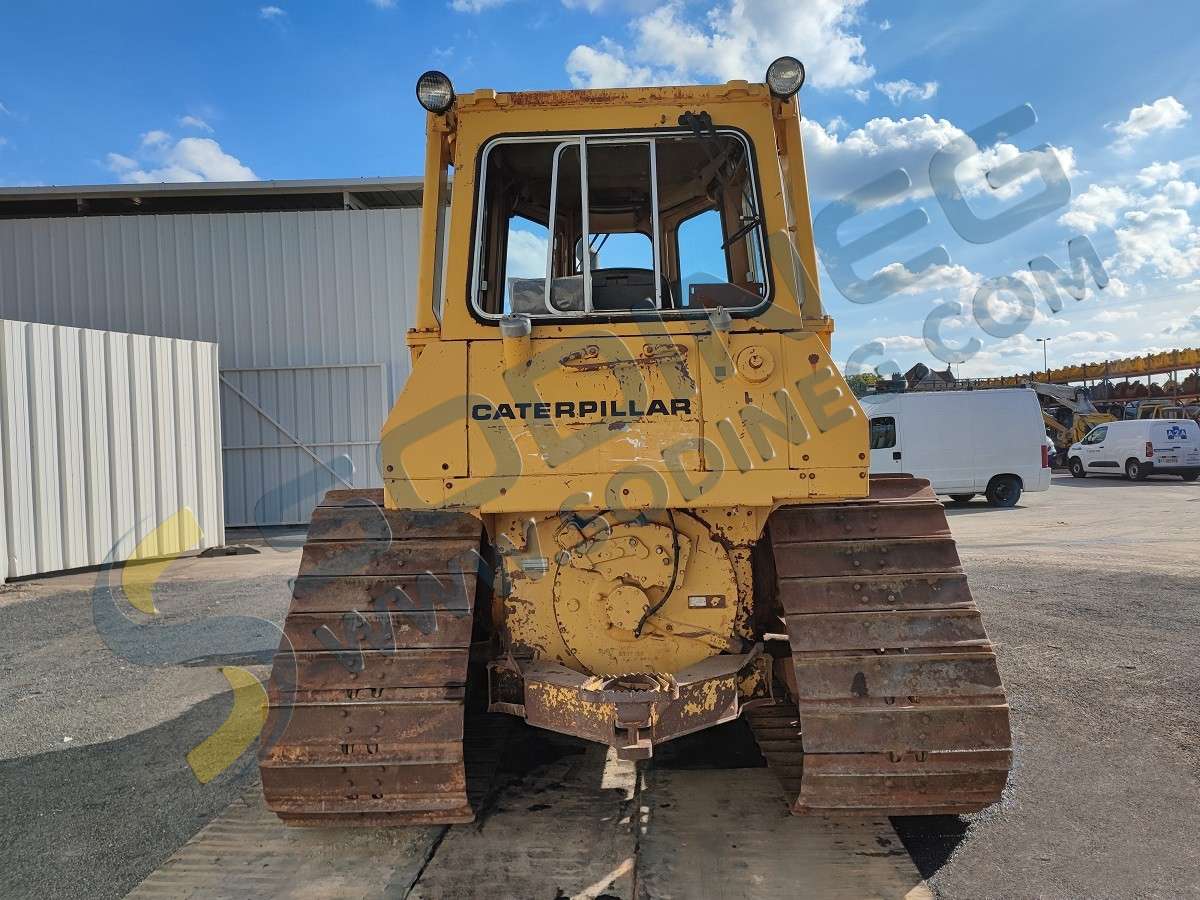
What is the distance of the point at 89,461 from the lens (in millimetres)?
10898

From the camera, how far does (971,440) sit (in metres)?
15.9

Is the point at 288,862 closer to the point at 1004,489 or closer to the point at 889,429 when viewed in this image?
the point at 889,429

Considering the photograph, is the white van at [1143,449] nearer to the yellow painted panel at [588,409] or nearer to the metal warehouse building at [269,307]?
the metal warehouse building at [269,307]

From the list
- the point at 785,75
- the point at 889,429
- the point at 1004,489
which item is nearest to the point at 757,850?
the point at 785,75

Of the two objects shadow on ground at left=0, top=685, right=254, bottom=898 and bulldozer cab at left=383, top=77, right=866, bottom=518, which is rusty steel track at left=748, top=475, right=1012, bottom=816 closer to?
bulldozer cab at left=383, top=77, right=866, bottom=518

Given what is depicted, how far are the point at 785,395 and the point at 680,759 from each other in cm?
216

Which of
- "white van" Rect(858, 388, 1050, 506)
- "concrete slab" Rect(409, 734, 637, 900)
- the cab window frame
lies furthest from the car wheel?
"concrete slab" Rect(409, 734, 637, 900)

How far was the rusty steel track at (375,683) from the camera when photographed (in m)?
2.98

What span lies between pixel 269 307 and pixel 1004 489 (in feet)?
50.5

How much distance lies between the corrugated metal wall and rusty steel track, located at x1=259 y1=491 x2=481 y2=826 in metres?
8.90

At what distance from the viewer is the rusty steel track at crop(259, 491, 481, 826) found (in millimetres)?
2982

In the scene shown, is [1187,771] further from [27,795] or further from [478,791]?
[27,795]

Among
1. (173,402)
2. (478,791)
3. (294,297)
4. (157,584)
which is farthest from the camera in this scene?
(294,297)

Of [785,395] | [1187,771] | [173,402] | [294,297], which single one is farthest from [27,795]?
[294,297]
